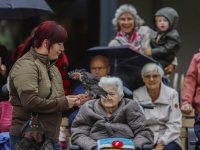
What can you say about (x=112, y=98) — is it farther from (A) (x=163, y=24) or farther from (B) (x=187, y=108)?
(A) (x=163, y=24)

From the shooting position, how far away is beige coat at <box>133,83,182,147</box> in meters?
5.36

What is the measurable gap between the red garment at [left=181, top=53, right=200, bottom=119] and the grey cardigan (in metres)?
1.11

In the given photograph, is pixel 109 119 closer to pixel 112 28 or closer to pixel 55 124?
pixel 55 124

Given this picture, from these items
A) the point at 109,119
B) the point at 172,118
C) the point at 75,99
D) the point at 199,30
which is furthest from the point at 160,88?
the point at 75,99

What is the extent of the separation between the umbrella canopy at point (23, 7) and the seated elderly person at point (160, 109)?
4.81ft

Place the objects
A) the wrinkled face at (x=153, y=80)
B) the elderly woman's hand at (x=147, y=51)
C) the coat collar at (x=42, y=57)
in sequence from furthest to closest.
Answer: the elderly woman's hand at (x=147, y=51) → the wrinkled face at (x=153, y=80) → the coat collar at (x=42, y=57)

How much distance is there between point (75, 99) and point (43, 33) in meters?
0.51

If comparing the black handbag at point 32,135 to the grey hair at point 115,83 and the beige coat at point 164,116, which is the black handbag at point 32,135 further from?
the beige coat at point 164,116

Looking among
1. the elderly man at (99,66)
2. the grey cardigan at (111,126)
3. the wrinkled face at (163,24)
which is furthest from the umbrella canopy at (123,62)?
the grey cardigan at (111,126)

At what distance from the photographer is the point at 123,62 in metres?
5.95

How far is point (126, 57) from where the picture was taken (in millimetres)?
5828

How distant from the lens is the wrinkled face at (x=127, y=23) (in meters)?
5.95

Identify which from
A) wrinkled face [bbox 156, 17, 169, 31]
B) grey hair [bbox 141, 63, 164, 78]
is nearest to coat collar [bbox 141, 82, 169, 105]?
grey hair [bbox 141, 63, 164, 78]

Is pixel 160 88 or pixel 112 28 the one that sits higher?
pixel 112 28
